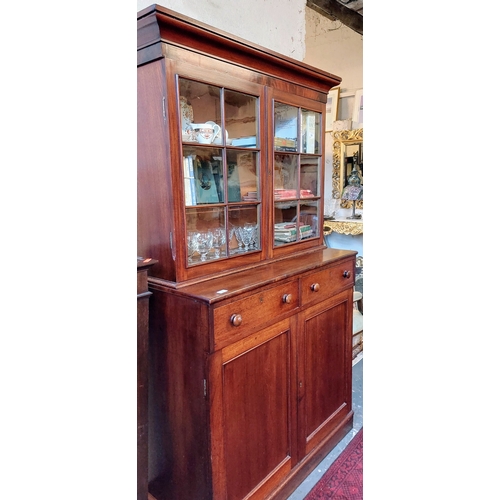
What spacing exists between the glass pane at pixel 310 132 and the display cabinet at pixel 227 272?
3cm

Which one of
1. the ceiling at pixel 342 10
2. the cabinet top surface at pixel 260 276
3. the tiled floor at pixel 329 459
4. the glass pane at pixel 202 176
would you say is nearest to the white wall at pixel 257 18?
the glass pane at pixel 202 176

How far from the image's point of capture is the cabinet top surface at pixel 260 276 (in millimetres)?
1199

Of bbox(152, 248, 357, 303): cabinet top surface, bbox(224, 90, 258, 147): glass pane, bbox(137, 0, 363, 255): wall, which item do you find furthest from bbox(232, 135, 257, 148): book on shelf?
bbox(137, 0, 363, 255): wall

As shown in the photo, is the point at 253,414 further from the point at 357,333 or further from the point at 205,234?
the point at 357,333

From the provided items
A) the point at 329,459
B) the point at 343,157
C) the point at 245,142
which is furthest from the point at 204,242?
the point at 343,157

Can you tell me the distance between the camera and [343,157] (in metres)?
3.97

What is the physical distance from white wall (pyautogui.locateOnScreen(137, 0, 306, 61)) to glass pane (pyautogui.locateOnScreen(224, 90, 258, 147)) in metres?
0.50

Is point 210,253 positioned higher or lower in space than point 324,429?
→ higher

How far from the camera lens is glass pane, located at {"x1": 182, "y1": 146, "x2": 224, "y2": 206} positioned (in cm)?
132

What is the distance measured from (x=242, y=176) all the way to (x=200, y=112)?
0.29 metres
